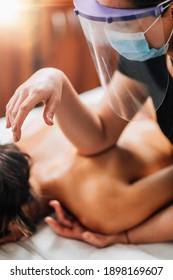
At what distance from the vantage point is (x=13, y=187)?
3.04ft

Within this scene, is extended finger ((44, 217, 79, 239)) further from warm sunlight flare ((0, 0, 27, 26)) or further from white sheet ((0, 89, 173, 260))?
warm sunlight flare ((0, 0, 27, 26))

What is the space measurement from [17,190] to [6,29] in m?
0.46

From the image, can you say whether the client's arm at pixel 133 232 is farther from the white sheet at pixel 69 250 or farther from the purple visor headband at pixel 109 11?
the purple visor headband at pixel 109 11

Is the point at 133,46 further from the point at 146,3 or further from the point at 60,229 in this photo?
the point at 60,229

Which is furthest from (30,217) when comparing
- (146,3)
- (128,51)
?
(146,3)

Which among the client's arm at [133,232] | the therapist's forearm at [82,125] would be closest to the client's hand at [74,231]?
the client's arm at [133,232]

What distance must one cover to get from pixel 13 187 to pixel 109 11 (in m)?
0.46

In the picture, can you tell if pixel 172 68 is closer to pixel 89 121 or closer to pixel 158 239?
pixel 89 121

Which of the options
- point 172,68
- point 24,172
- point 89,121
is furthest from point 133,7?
point 24,172

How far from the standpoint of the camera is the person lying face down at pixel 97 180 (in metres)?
0.94

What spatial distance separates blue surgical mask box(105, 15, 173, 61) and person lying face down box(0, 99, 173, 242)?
311 mm

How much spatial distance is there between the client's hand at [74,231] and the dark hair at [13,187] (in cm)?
6

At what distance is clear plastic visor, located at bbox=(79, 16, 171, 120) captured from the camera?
29.9 inches
